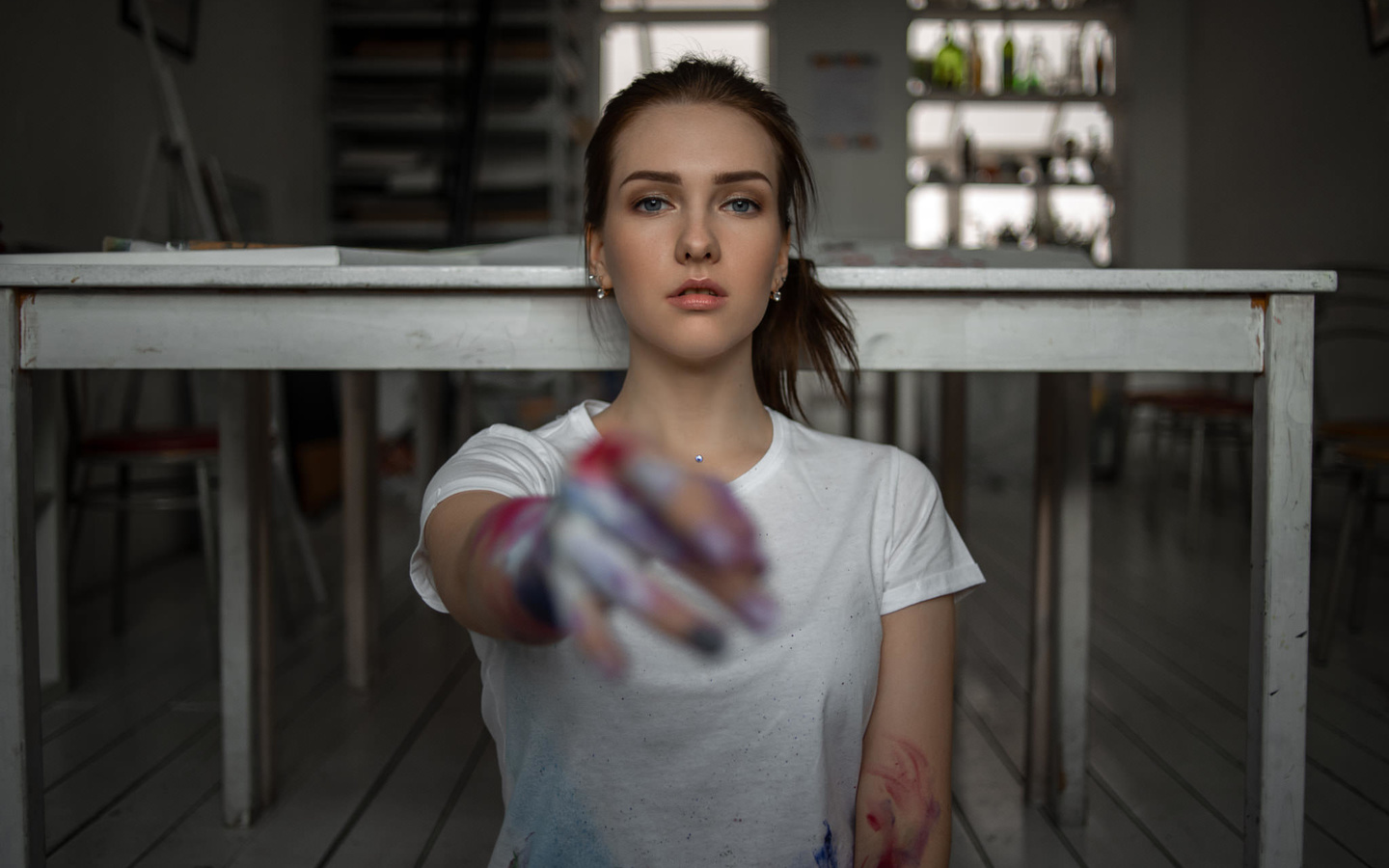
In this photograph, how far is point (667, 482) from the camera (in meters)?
0.33

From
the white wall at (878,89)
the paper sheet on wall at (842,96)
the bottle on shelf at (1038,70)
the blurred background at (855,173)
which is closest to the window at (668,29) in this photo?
the blurred background at (855,173)

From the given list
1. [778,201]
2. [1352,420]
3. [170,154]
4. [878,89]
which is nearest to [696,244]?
[778,201]

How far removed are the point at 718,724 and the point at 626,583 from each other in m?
0.41

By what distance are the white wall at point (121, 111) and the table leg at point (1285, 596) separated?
217 cm

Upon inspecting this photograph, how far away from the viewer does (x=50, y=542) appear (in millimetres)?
1694

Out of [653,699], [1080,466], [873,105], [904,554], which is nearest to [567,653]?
[653,699]

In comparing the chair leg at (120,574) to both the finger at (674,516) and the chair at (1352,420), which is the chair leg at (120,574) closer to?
the finger at (674,516)

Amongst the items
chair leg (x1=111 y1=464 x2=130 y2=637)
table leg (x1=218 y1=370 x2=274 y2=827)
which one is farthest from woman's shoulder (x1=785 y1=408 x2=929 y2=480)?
chair leg (x1=111 y1=464 x2=130 y2=637)

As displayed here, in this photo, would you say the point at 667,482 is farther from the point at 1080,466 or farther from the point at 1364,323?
the point at 1364,323

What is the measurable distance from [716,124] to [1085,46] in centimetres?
541

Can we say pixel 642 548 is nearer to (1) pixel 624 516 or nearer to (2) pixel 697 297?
(1) pixel 624 516

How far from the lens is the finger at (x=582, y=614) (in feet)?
1.08

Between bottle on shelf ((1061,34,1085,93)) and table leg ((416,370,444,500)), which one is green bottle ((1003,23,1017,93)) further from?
table leg ((416,370,444,500))

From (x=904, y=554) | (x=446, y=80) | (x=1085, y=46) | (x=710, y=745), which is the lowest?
(x=710, y=745)
